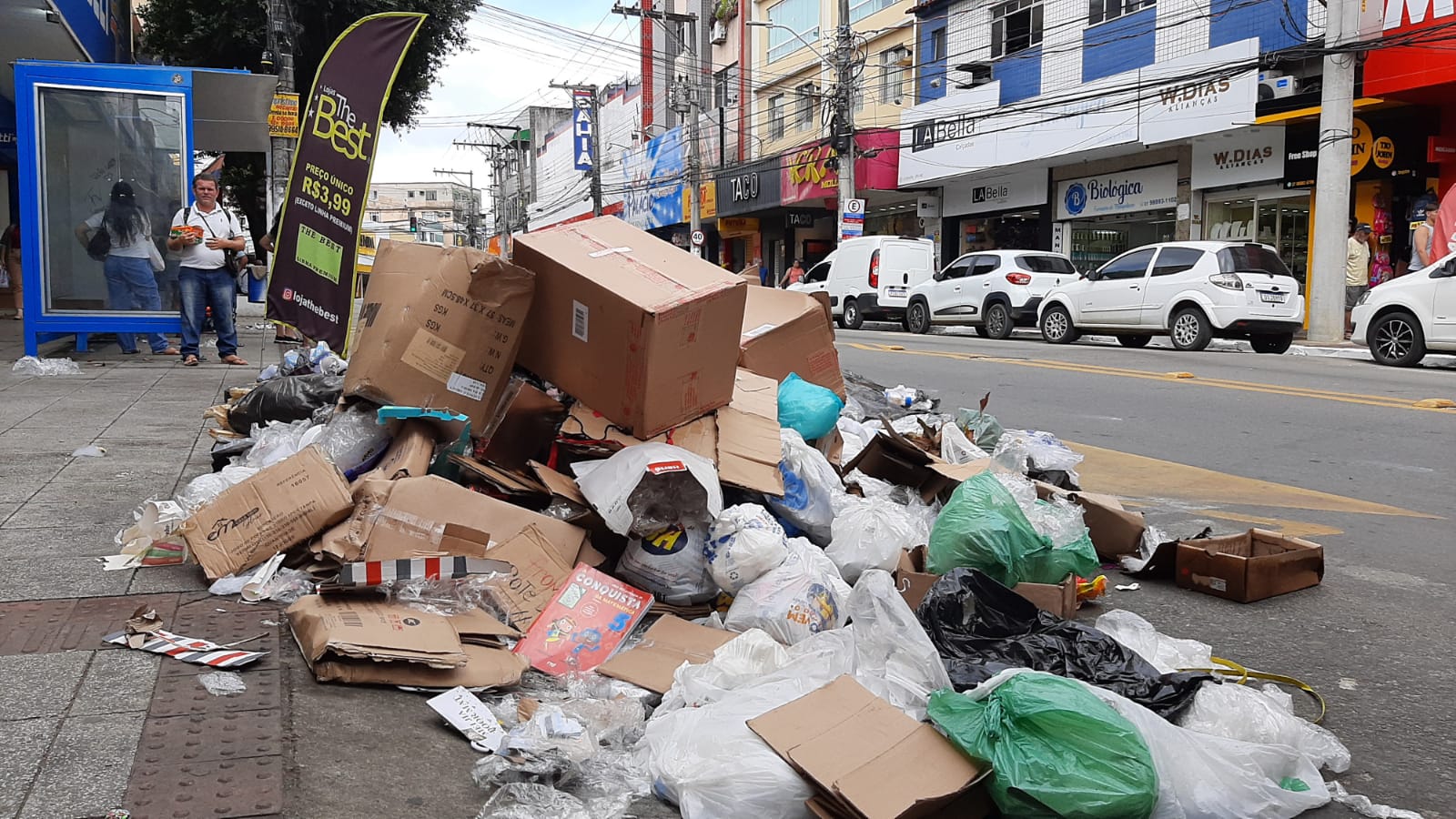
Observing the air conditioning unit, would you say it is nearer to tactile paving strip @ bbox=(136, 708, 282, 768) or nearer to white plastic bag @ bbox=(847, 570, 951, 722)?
white plastic bag @ bbox=(847, 570, 951, 722)

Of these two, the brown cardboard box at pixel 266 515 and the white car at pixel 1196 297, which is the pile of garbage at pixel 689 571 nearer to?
the brown cardboard box at pixel 266 515

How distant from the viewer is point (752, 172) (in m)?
Result: 35.0

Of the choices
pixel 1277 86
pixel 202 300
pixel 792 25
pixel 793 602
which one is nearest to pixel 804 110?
pixel 792 25

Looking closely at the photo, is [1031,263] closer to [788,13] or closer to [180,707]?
[180,707]

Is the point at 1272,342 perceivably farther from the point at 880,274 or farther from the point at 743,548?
the point at 743,548

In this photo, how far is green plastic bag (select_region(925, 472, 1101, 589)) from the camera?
3.63m

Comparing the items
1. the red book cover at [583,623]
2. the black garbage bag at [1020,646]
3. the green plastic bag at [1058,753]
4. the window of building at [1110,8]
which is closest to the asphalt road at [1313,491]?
the black garbage bag at [1020,646]

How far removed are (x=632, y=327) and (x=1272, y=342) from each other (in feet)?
45.4

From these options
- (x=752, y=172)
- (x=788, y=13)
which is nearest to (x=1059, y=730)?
(x=752, y=172)

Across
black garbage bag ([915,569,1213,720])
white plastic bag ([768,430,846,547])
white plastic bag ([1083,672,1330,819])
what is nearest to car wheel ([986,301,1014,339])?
white plastic bag ([768,430,846,547])

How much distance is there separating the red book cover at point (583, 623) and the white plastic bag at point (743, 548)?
0.26 metres

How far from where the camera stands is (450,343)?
4.48 metres

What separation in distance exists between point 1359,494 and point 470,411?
454 cm

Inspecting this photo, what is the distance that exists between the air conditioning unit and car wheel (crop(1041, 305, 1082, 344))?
501cm
